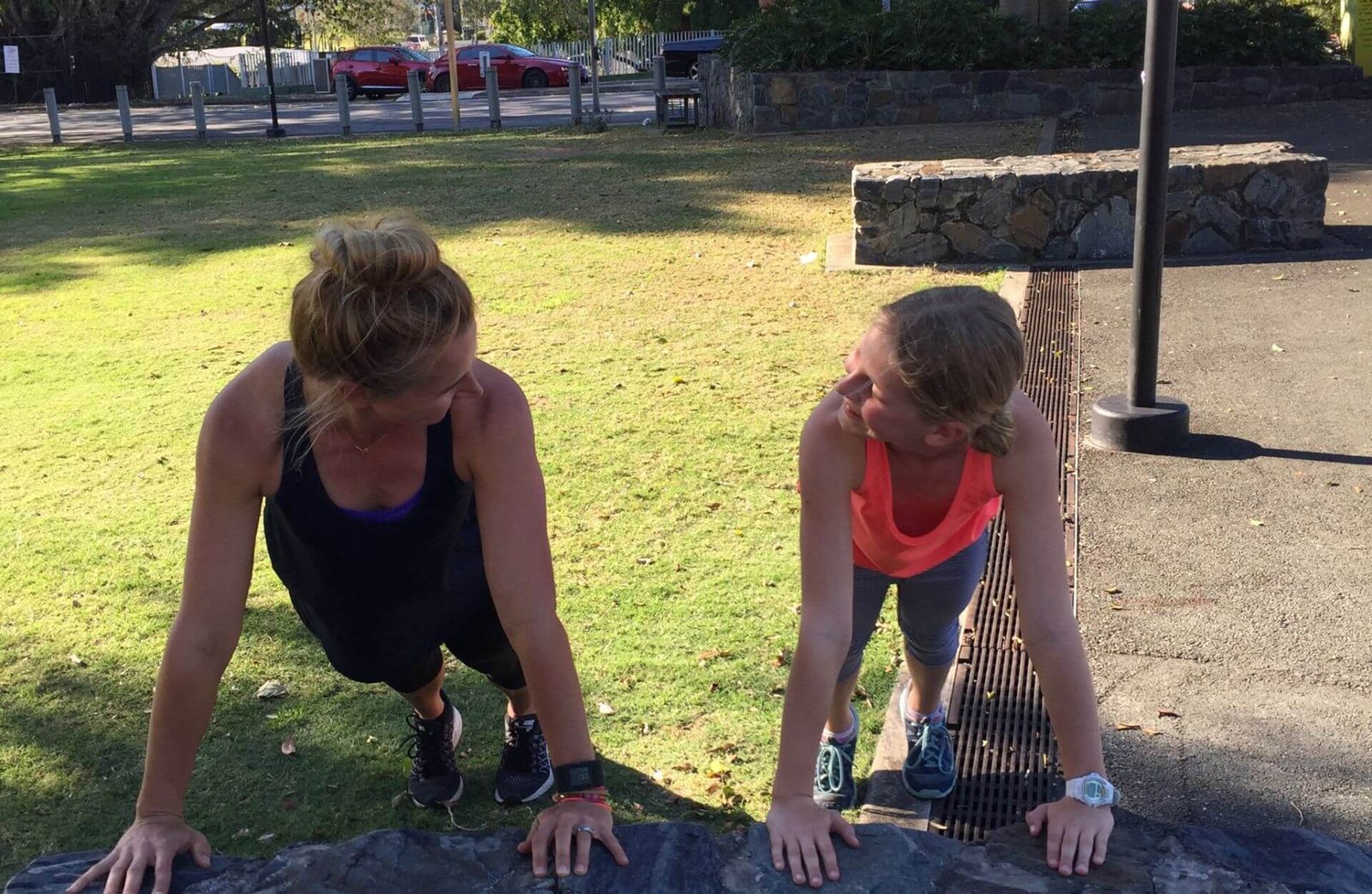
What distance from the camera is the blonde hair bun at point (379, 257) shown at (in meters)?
1.93

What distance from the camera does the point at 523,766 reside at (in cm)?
289

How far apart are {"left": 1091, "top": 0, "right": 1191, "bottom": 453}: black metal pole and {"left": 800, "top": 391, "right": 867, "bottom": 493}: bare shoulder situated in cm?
306

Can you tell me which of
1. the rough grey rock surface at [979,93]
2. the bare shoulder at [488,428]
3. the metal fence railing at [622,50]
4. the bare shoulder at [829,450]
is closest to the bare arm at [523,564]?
the bare shoulder at [488,428]

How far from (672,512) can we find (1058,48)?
14.6m

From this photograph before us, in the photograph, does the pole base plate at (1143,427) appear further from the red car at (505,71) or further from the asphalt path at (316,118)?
the red car at (505,71)

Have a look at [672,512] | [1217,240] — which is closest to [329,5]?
[1217,240]

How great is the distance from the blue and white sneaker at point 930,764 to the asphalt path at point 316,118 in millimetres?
17776

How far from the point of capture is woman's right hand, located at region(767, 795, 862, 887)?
1.98m

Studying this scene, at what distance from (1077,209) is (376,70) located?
89.6ft

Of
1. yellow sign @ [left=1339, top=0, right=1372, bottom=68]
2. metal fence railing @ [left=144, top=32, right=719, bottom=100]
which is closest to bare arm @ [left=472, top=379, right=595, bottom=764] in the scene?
yellow sign @ [left=1339, top=0, right=1372, bottom=68]

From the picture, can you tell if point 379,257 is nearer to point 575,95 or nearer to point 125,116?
point 575,95

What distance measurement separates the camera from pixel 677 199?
37.9 ft

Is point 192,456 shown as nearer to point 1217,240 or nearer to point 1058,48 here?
point 1217,240

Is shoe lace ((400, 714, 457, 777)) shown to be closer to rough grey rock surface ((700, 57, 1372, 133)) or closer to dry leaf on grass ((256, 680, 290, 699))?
dry leaf on grass ((256, 680, 290, 699))
